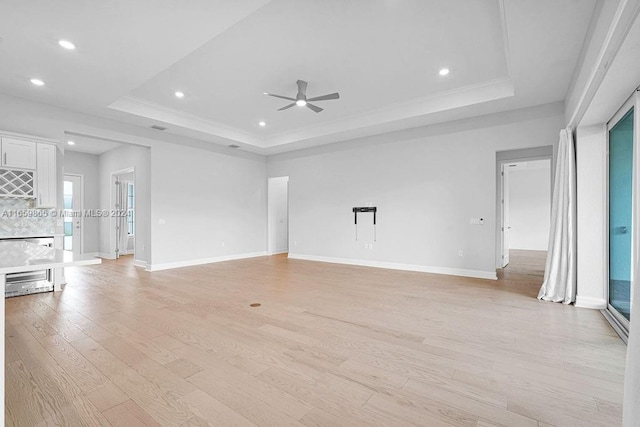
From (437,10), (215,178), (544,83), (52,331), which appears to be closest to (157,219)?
(215,178)

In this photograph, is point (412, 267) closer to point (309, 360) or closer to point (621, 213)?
point (621, 213)

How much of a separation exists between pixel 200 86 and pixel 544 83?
497 cm

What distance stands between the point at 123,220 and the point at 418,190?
802 centimetres

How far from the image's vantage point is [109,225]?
27.1 feet

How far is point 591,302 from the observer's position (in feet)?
12.2

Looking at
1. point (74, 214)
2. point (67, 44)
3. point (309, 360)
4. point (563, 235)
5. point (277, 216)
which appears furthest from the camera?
point (277, 216)

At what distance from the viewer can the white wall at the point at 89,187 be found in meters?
8.27

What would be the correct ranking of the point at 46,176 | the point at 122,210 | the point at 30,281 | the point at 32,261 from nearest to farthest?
1. the point at 32,261
2. the point at 30,281
3. the point at 46,176
4. the point at 122,210

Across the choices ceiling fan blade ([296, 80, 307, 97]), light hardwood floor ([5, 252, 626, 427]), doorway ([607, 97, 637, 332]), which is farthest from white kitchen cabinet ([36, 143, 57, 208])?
doorway ([607, 97, 637, 332])

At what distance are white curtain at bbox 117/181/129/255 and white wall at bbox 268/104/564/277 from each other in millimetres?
5008

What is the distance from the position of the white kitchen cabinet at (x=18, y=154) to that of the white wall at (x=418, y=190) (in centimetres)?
516

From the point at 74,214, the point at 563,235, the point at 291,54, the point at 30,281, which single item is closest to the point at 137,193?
the point at 30,281

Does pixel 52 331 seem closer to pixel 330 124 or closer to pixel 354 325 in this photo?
pixel 354 325

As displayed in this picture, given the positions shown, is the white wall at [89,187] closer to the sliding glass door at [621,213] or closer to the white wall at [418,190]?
the white wall at [418,190]
